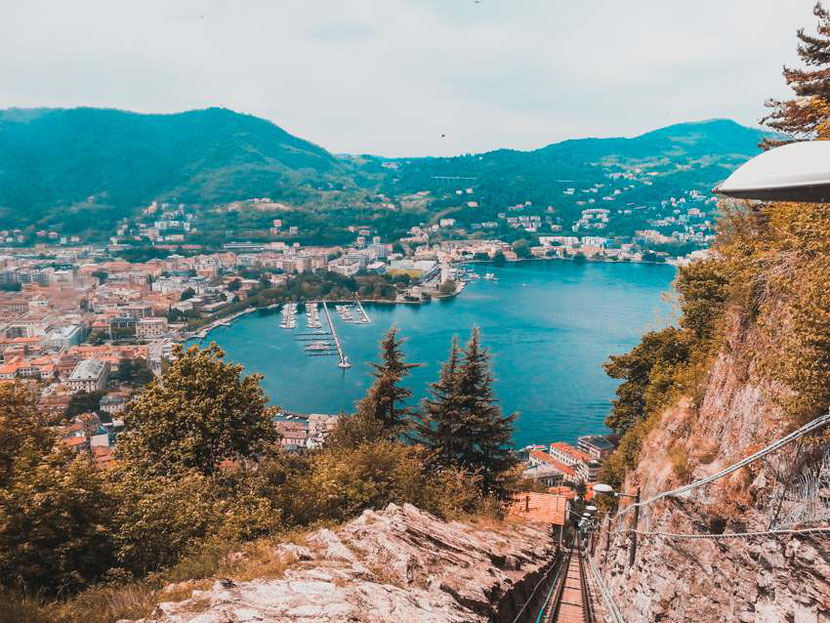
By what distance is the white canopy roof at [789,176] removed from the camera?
136 cm

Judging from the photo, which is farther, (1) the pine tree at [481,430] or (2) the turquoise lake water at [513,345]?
(2) the turquoise lake water at [513,345]

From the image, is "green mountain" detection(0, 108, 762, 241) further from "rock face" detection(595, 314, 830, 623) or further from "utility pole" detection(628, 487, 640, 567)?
"rock face" detection(595, 314, 830, 623)

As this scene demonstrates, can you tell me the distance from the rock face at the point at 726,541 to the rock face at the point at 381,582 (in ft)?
4.21

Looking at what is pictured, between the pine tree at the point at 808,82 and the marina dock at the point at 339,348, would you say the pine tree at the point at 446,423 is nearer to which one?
the pine tree at the point at 808,82

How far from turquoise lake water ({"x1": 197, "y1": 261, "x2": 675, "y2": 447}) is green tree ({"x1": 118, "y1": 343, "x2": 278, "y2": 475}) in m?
7.96

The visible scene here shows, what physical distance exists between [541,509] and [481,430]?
12.1 ft

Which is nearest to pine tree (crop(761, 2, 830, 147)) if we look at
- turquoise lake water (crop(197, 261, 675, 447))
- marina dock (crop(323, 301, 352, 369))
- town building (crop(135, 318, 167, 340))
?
turquoise lake water (crop(197, 261, 675, 447))

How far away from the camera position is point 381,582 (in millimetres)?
3236

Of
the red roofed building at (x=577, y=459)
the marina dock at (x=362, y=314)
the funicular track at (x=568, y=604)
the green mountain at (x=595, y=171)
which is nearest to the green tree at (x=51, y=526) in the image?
the funicular track at (x=568, y=604)

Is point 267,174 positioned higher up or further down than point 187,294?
higher up

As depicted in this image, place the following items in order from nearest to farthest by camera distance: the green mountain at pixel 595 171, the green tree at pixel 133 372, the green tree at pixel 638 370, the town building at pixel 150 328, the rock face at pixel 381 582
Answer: the rock face at pixel 381 582, the green tree at pixel 638 370, the green tree at pixel 133 372, the town building at pixel 150 328, the green mountain at pixel 595 171

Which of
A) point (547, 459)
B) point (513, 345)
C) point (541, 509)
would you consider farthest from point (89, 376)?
point (541, 509)

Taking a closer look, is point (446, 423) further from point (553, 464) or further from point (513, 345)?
point (513, 345)

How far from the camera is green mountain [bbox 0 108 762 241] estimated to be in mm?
109438
